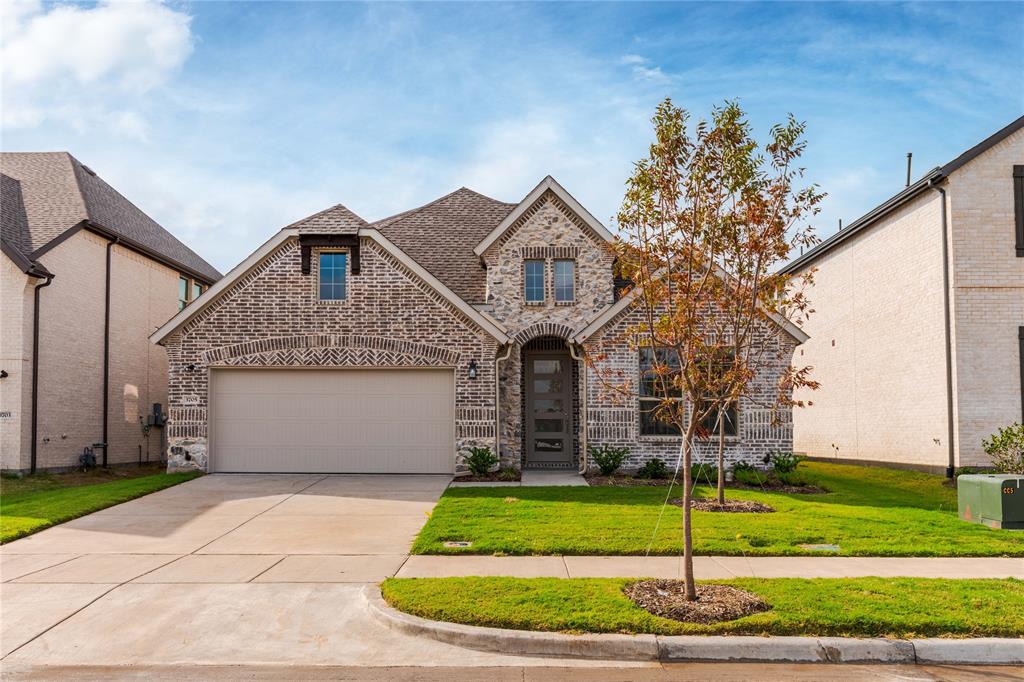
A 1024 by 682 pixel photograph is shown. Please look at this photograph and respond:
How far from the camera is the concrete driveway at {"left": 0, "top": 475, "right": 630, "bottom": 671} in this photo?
6.31m

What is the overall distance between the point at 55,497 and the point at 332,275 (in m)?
6.95

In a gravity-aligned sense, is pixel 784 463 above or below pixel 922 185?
below

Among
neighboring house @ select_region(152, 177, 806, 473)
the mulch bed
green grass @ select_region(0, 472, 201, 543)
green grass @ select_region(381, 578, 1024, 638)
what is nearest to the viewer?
green grass @ select_region(381, 578, 1024, 638)

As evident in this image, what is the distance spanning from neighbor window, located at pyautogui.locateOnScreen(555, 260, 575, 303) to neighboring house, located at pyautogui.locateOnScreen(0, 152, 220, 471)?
457 inches

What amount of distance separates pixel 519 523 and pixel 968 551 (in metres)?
5.70

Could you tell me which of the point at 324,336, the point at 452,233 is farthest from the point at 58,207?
the point at 452,233

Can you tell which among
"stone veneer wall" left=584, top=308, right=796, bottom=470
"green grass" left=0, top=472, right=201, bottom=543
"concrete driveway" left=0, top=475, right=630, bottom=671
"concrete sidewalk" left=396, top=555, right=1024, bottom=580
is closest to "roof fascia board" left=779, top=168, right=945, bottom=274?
"stone veneer wall" left=584, top=308, right=796, bottom=470

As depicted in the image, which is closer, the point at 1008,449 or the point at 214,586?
the point at 214,586

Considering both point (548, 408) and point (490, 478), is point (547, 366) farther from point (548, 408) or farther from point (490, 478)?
point (490, 478)

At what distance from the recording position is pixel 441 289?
17188 millimetres

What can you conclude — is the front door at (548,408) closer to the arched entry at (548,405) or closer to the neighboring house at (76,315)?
the arched entry at (548,405)

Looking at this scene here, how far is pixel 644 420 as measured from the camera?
58.0ft

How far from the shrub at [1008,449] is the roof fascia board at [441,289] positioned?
32.6 ft

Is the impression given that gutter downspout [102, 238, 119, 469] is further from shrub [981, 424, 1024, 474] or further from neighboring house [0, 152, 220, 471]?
shrub [981, 424, 1024, 474]
